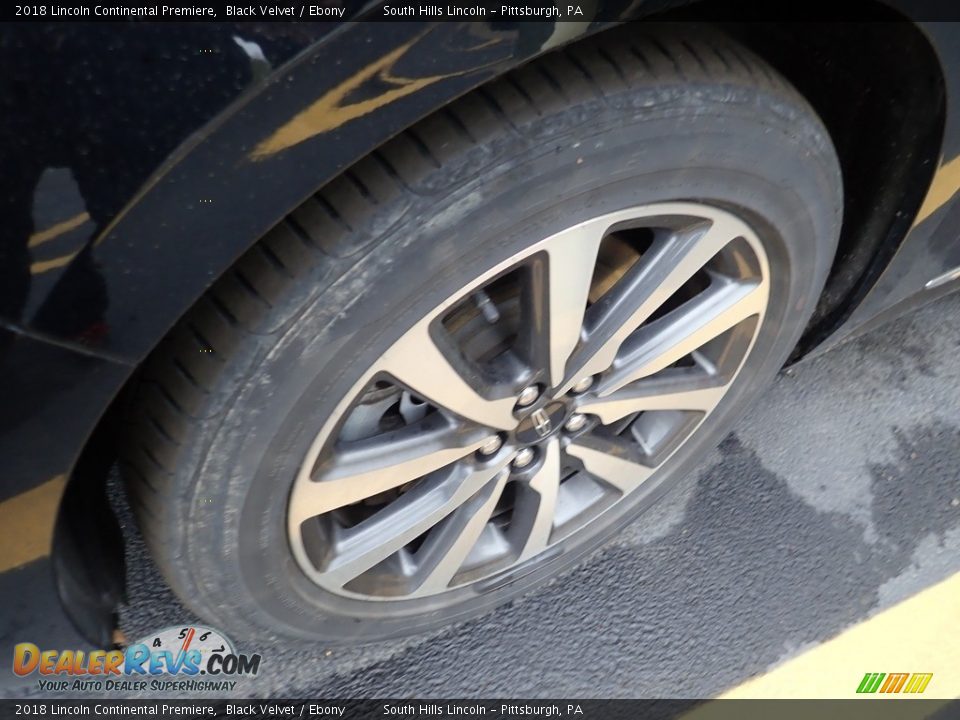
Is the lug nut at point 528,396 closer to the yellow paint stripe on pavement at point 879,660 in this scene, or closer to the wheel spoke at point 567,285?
the wheel spoke at point 567,285

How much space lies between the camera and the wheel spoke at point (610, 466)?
1.44 metres

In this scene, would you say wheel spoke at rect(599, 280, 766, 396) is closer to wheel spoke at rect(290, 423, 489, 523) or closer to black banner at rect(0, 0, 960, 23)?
wheel spoke at rect(290, 423, 489, 523)

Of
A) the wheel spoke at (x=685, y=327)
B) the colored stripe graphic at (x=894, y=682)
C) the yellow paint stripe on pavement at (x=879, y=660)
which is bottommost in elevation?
the colored stripe graphic at (x=894, y=682)

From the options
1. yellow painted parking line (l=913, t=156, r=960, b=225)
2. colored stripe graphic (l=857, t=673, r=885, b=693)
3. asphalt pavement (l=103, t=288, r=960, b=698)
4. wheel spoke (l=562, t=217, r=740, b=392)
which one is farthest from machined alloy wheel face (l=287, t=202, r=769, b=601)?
colored stripe graphic (l=857, t=673, r=885, b=693)

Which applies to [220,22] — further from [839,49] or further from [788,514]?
[788,514]

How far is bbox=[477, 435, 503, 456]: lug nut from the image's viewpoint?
1262mm

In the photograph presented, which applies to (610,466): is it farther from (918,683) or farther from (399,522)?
(918,683)

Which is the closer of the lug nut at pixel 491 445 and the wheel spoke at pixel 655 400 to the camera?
the lug nut at pixel 491 445

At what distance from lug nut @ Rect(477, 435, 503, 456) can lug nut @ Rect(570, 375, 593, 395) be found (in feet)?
0.44

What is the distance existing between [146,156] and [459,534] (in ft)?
2.62

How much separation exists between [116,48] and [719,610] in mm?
1421

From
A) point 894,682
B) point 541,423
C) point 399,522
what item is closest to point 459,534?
point 399,522

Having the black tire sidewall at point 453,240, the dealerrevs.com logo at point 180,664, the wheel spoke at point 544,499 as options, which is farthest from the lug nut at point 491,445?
the dealerrevs.com logo at point 180,664

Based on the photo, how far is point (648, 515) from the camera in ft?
5.84
